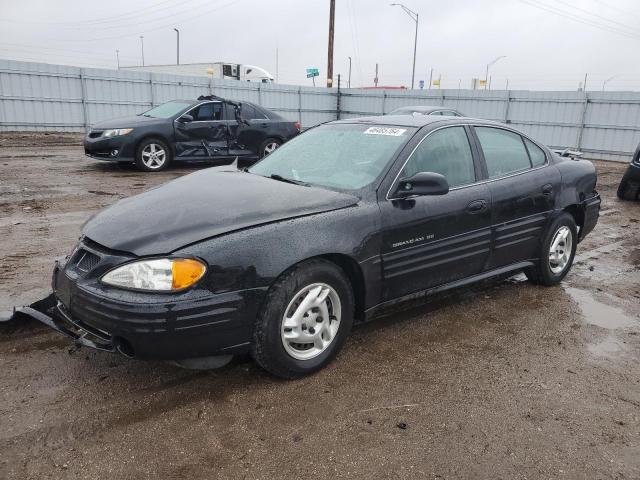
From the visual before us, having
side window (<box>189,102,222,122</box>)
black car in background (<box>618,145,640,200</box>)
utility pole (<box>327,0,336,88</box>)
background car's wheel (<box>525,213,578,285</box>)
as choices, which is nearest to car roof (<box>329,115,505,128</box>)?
background car's wheel (<box>525,213,578,285</box>)

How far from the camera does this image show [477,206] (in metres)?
4.12

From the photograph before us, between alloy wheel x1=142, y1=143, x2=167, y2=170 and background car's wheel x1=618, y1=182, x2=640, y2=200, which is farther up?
alloy wheel x1=142, y1=143, x2=167, y2=170

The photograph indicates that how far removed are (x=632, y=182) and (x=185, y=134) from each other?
8980mm

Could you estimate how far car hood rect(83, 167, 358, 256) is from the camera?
9.52 ft

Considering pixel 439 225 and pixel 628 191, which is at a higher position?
pixel 439 225

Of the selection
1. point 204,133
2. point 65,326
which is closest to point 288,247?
point 65,326

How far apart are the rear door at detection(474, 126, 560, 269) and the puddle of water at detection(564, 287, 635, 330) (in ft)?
1.94

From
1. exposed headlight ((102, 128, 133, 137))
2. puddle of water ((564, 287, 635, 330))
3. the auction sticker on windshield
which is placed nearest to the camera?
the auction sticker on windshield

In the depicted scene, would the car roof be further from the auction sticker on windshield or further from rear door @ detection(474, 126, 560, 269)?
rear door @ detection(474, 126, 560, 269)

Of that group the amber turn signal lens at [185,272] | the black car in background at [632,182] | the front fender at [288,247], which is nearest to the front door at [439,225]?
the front fender at [288,247]

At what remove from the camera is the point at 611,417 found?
2.98 metres

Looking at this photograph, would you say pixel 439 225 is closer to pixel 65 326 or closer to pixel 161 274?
pixel 161 274

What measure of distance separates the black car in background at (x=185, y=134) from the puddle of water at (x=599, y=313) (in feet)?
29.4

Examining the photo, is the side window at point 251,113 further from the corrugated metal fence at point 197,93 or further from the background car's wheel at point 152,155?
the corrugated metal fence at point 197,93
